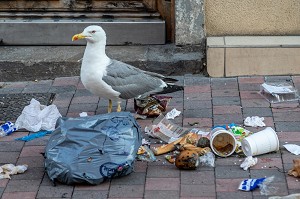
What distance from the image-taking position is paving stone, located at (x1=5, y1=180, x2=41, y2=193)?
5562mm

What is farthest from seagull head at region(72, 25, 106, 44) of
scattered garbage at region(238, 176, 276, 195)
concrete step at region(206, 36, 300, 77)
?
scattered garbage at region(238, 176, 276, 195)

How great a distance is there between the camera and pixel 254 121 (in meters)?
6.60

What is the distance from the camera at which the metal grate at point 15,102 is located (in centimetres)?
699

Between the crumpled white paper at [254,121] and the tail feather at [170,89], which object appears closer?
the crumpled white paper at [254,121]

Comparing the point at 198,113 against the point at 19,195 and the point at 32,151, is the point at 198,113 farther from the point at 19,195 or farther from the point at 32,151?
the point at 19,195

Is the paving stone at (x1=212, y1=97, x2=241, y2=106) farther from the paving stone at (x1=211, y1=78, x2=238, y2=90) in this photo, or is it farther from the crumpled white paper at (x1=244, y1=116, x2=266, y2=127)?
the crumpled white paper at (x1=244, y1=116, x2=266, y2=127)

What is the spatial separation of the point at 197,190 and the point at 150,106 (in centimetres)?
155

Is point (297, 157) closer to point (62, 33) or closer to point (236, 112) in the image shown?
point (236, 112)

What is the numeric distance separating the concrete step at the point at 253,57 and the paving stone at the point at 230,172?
2.06m

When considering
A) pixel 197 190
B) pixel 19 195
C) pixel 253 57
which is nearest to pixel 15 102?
pixel 19 195

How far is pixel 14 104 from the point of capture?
23.7 feet

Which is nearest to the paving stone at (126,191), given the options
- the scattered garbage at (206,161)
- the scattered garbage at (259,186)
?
the scattered garbage at (206,161)

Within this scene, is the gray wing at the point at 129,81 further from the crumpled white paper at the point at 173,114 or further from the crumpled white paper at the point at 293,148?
the crumpled white paper at the point at 293,148

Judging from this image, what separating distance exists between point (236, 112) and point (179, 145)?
0.96 metres
